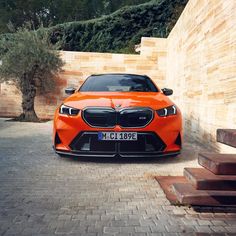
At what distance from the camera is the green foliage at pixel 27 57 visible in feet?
36.9

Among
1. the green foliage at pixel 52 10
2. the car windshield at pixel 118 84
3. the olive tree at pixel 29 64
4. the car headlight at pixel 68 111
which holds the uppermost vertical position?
the green foliage at pixel 52 10

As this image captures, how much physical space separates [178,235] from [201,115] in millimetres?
4352

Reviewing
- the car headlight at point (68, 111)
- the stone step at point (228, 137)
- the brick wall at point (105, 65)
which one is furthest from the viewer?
the brick wall at point (105, 65)

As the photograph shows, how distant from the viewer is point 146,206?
3254mm

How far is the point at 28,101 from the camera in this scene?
38.9ft

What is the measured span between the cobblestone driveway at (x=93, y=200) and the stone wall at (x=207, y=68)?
90 cm

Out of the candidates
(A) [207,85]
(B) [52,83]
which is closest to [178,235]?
(A) [207,85]

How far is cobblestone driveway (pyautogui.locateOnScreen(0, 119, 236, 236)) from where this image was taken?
8.93ft

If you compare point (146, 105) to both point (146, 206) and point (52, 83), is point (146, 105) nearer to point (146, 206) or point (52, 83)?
point (146, 206)

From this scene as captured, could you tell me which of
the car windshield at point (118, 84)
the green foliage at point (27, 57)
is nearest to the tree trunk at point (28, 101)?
the green foliage at point (27, 57)

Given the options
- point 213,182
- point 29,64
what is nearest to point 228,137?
point 213,182

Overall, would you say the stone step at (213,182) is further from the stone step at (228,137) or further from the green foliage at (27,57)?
the green foliage at (27,57)

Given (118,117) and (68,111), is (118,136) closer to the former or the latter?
(118,117)

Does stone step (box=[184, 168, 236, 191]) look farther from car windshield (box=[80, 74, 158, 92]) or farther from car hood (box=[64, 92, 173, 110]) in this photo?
car windshield (box=[80, 74, 158, 92])
